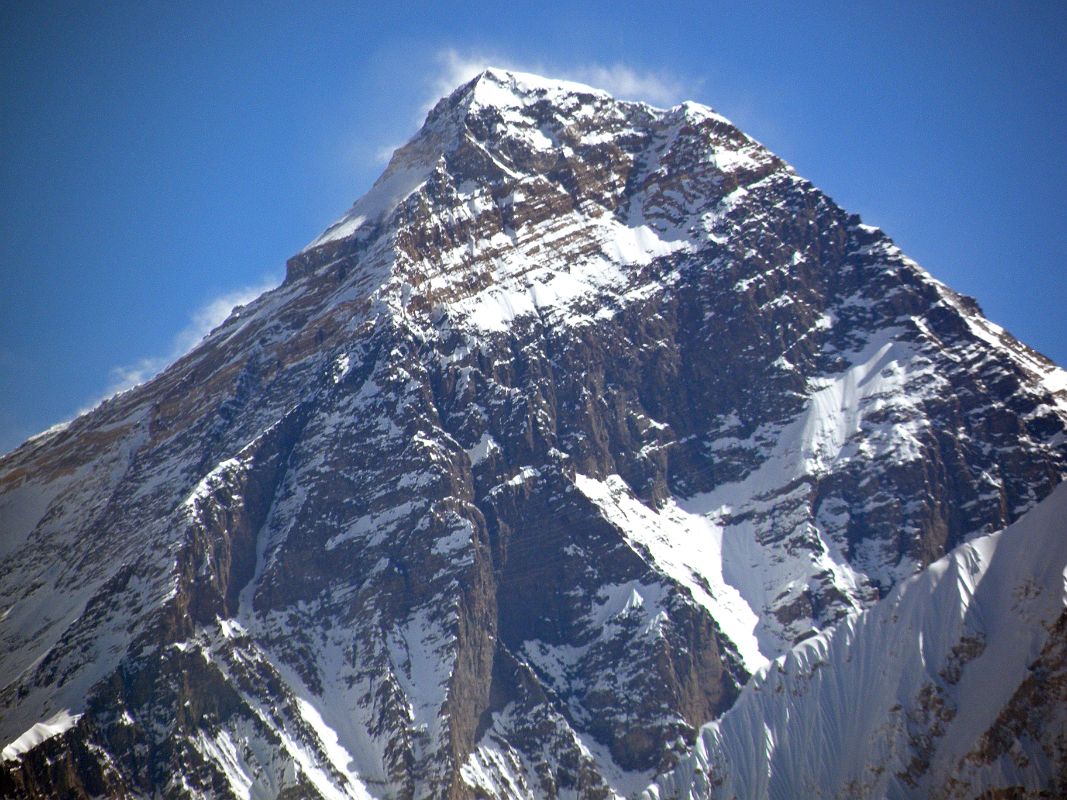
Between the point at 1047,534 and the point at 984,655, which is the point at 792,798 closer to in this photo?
the point at 984,655

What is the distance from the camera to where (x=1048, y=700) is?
173125 millimetres

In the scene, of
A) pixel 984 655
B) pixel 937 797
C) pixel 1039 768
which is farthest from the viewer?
pixel 984 655

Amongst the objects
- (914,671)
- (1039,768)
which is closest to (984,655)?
(914,671)

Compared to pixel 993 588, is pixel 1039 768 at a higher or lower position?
lower

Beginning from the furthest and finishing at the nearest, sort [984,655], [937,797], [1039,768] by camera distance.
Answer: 1. [984,655]
2. [937,797]
3. [1039,768]

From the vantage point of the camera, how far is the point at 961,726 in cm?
18488

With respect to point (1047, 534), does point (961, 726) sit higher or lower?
lower

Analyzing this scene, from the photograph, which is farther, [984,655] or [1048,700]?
[984,655]

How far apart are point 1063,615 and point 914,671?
24.8 metres

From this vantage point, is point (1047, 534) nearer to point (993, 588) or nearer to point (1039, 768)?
point (993, 588)

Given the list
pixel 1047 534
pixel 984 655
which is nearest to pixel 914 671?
pixel 984 655

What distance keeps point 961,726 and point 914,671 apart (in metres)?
14.2

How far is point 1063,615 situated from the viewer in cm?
17862

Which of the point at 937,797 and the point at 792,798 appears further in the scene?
the point at 792,798
